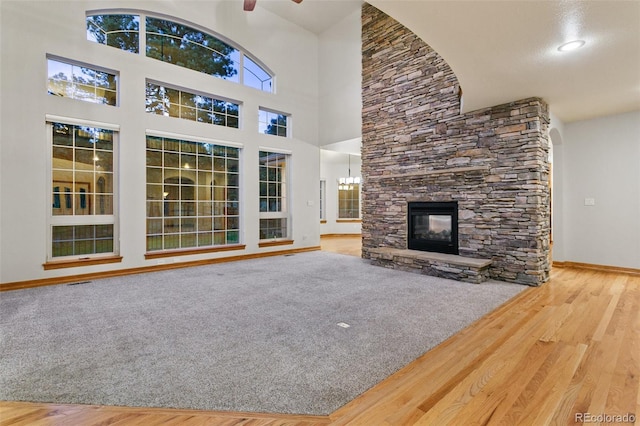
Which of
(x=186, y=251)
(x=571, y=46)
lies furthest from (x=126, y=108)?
(x=571, y=46)

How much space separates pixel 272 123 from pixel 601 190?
627cm

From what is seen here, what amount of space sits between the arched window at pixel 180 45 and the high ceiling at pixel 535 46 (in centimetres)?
460

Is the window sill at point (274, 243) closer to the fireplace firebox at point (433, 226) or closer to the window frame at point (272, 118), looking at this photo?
the window frame at point (272, 118)

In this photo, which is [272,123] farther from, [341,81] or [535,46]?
[535,46]

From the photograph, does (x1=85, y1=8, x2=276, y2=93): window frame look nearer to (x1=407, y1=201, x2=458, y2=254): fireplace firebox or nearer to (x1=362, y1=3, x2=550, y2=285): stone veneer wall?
(x1=362, y1=3, x2=550, y2=285): stone veneer wall

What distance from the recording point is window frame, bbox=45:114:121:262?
4.38m

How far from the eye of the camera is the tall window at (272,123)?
682 cm

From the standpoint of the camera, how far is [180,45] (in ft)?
18.6

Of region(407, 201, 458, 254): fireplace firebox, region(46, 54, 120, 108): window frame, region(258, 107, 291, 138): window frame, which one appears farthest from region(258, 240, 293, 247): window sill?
region(46, 54, 120, 108): window frame

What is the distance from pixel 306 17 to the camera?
277 inches

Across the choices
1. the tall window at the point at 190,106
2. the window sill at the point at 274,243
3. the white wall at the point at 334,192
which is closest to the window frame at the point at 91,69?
the tall window at the point at 190,106

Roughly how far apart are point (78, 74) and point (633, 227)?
8.81m

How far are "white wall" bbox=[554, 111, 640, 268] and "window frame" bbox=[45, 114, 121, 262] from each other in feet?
24.6

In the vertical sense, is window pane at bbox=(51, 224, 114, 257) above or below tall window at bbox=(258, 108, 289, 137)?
below
